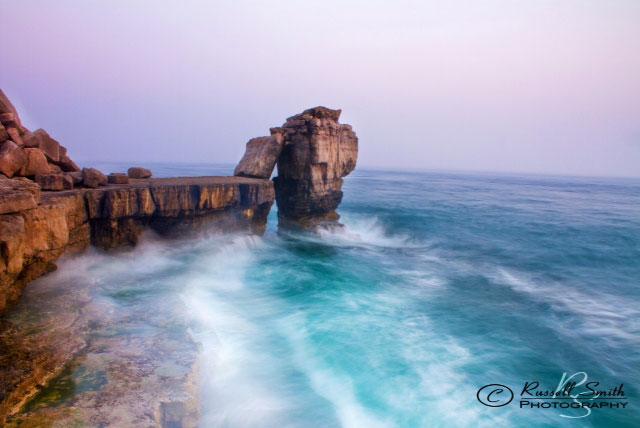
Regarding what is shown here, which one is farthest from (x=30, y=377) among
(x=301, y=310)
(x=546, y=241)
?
(x=546, y=241)

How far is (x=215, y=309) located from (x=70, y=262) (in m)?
4.96

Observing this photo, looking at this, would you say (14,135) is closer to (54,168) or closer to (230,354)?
(54,168)

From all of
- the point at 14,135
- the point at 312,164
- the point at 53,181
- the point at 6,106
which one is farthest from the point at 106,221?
the point at 312,164

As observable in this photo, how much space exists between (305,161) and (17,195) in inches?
567

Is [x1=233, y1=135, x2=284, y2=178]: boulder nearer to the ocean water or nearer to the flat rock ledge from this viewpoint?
the flat rock ledge

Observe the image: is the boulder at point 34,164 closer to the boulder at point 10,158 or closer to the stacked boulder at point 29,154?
the stacked boulder at point 29,154

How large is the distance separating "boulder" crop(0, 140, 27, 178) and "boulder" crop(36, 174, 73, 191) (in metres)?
0.66

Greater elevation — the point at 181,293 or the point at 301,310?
the point at 181,293

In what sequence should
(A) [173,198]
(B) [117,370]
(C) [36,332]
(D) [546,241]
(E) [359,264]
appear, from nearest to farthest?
(B) [117,370], (C) [36,332], (A) [173,198], (E) [359,264], (D) [546,241]

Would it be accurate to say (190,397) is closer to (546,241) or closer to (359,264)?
(359,264)

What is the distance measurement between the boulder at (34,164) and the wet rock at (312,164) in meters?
11.5

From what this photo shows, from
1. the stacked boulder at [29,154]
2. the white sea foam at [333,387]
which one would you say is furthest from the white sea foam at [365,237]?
the stacked boulder at [29,154]

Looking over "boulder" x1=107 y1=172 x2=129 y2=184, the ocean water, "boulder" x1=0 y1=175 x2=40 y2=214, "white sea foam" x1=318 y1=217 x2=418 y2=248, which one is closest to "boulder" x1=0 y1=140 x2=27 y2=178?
"boulder" x1=0 y1=175 x2=40 y2=214

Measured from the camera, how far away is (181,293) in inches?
391
